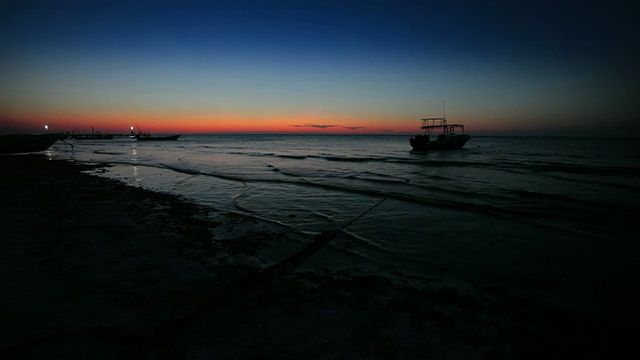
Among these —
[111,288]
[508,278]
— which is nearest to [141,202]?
[111,288]

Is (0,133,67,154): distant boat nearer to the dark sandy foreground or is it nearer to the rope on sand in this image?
the dark sandy foreground

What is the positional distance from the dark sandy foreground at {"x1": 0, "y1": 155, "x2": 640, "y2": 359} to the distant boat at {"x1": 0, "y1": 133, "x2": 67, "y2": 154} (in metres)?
38.2

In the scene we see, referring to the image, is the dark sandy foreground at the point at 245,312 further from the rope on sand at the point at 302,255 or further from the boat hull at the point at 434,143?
the boat hull at the point at 434,143

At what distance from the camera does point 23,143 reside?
33031mm

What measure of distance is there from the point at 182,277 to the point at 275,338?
2152 millimetres

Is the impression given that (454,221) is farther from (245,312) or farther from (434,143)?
(434,143)

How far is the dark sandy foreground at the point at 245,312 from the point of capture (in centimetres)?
296

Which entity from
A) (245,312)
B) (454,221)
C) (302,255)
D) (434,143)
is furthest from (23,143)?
(434,143)

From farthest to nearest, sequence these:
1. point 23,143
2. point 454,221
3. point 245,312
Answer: point 23,143 → point 454,221 → point 245,312

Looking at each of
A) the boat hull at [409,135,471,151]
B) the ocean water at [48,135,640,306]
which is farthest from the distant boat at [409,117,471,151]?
the ocean water at [48,135,640,306]

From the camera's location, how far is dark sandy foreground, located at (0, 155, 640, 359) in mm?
2957

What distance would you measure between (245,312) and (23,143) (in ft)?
148

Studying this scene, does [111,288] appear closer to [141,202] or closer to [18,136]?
[141,202]

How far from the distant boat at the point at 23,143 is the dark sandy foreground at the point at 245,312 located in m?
38.2
